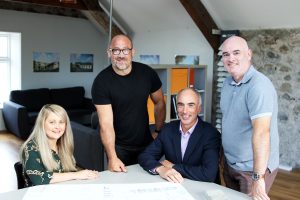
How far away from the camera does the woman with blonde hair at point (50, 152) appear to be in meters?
1.85

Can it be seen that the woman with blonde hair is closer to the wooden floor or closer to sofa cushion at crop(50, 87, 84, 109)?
the wooden floor

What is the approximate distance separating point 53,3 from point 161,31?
196 cm

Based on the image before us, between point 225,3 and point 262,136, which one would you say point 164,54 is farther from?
point 262,136

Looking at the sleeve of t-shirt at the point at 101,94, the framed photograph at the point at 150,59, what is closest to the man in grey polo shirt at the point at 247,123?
the sleeve of t-shirt at the point at 101,94

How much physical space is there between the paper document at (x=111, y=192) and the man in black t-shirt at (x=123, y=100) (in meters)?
0.46

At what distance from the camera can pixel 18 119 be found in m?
5.79

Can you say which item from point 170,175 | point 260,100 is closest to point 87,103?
point 170,175

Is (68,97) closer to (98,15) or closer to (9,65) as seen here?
(9,65)

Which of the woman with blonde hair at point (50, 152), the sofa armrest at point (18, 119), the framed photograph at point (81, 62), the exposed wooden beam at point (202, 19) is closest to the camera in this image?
the woman with blonde hair at point (50, 152)

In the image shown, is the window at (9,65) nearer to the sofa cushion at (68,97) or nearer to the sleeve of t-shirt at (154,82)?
the sofa cushion at (68,97)

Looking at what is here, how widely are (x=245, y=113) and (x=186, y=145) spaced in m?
0.42

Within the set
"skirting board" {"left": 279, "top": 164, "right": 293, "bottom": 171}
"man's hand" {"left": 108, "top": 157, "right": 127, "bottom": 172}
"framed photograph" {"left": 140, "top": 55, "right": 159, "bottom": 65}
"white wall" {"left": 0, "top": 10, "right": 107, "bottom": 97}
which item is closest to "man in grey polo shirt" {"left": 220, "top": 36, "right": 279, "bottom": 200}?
"man's hand" {"left": 108, "top": 157, "right": 127, "bottom": 172}

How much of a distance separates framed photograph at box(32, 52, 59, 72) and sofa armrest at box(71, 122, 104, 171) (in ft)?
9.31

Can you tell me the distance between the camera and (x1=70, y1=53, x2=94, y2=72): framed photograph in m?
7.32
